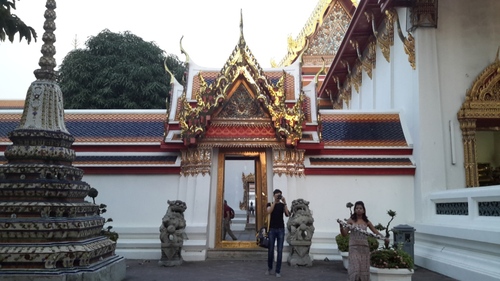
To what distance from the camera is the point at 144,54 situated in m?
22.0

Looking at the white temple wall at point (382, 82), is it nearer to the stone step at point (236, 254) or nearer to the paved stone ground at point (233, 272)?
the paved stone ground at point (233, 272)

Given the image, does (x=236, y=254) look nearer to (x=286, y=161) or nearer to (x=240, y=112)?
(x=286, y=161)

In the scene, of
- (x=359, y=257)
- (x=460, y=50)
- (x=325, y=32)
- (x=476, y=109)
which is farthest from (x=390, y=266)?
(x=325, y=32)

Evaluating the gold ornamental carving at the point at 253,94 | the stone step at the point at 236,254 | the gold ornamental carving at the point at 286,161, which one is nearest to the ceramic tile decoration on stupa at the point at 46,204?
the stone step at the point at 236,254

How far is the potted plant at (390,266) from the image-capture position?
4.93m

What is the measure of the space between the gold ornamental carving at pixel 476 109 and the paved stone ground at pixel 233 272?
226cm

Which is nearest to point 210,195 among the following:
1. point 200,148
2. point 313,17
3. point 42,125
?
point 200,148

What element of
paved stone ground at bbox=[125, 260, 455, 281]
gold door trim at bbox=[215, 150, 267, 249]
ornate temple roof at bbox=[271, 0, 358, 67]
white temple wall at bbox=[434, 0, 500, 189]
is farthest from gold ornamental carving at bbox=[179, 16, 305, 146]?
ornate temple roof at bbox=[271, 0, 358, 67]

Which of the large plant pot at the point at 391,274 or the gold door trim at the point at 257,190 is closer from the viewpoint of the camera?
the large plant pot at the point at 391,274

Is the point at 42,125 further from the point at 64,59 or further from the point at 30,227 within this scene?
the point at 64,59

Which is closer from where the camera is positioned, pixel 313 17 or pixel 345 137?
pixel 345 137

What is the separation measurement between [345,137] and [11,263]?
6390 millimetres

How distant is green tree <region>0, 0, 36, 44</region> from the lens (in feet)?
16.0

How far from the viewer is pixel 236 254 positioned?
8086 mm
